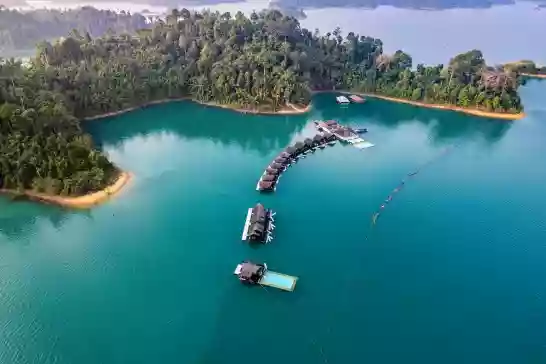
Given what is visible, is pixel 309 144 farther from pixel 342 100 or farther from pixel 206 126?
pixel 342 100

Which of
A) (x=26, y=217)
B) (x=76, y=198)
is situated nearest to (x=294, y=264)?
(x=76, y=198)

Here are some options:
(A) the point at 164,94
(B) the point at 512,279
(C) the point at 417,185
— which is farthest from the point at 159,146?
(B) the point at 512,279

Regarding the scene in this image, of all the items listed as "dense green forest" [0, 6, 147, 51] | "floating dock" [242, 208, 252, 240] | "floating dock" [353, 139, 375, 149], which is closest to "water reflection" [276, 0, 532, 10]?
"dense green forest" [0, 6, 147, 51]

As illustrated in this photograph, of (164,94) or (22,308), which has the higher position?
(164,94)

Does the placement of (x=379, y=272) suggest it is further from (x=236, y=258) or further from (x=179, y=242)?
(x=179, y=242)

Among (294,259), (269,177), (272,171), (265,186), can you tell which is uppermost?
(272,171)

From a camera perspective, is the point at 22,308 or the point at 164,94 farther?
the point at 164,94

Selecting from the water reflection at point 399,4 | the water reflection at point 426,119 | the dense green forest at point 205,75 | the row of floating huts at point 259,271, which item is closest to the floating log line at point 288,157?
the row of floating huts at point 259,271

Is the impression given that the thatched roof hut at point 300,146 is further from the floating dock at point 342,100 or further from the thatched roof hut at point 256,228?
the floating dock at point 342,100
